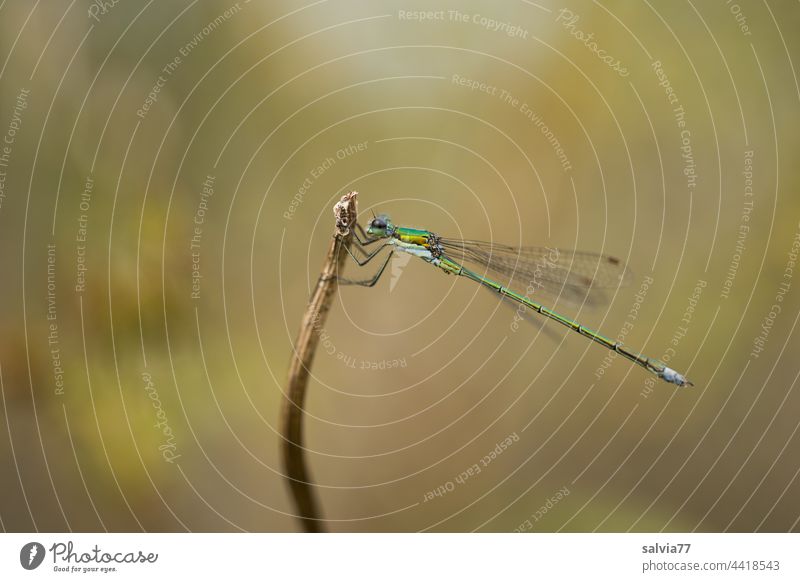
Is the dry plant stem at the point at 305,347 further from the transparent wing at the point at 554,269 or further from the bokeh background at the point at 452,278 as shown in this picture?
the transparent wing at the point at 554,269

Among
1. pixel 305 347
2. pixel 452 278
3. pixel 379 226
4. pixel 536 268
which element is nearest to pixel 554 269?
pixel 536 268

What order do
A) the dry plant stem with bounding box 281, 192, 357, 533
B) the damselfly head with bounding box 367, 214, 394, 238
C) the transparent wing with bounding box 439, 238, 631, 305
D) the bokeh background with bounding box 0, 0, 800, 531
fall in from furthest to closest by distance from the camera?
the transparent wing with bounding box 439, 238, 631, 305, the bokeh background with bounding box 0, 0, 800, 531, the damselfly head with bounding box 367, 214, 394, 238, the dry plant stem with bounding box 281, 192, 357, 533

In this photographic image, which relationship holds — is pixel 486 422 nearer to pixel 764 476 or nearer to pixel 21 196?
pixel 764 476

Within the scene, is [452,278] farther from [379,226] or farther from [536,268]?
[379,226]
